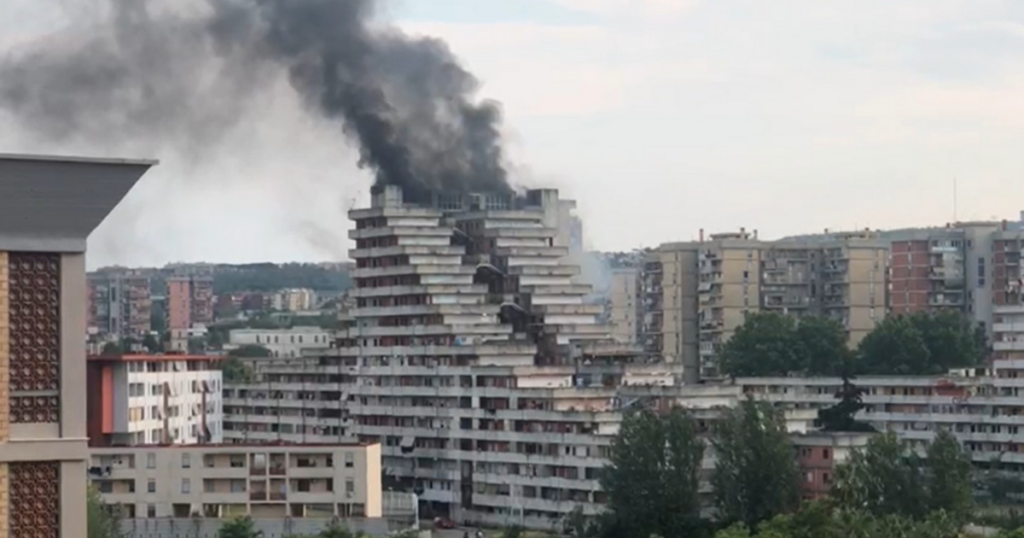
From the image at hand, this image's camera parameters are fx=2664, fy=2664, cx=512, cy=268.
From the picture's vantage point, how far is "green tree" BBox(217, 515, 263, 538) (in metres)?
31.8

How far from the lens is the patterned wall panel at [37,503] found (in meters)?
11.1

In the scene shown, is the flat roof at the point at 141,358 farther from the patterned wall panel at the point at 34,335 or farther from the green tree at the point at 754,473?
the patterned wall panel at the point at 34,335

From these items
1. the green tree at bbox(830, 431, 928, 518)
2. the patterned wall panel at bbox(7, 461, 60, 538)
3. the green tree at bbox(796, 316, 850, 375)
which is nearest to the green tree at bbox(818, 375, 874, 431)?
the green tree at bbox(796, 316, 850, 375)

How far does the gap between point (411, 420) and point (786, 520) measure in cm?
1592

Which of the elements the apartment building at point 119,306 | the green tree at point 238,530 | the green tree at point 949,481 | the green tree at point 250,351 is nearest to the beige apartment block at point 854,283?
the green tree at point 250,351

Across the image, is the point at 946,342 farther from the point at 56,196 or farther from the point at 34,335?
the point at 56,196

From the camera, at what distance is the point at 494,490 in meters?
42.6

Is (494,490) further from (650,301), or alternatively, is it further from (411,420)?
(650,301)

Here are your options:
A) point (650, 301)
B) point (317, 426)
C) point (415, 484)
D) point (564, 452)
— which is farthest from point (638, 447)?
point (650, 301)

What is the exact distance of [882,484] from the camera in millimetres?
34469

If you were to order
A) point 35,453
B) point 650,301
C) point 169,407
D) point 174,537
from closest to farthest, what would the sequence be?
point 35,453, point 174,537, point 169,407, point 650,301

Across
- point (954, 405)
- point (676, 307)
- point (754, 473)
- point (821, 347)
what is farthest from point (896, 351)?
point (754, 473)

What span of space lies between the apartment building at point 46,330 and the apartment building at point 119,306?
84.8 meters

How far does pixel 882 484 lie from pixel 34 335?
2429 cm
